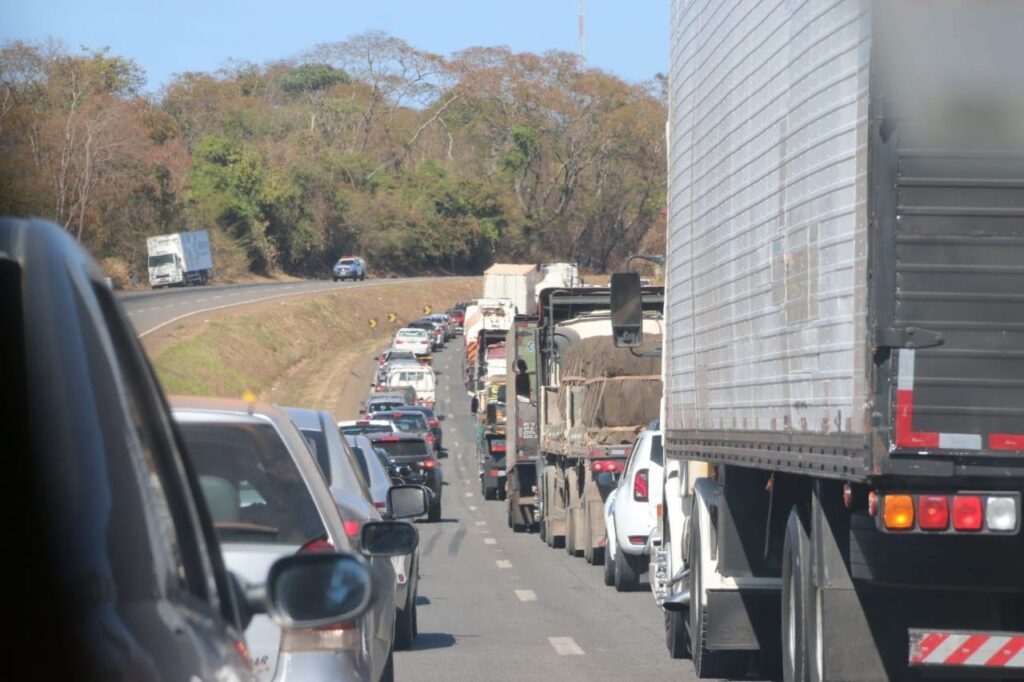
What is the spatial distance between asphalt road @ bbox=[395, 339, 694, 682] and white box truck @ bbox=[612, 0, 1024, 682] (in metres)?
2.68

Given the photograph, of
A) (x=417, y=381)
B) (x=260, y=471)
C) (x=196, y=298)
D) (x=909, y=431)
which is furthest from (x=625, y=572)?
(x=196, y=298)

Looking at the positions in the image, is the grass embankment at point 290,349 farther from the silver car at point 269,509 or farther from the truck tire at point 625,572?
the silver car at point 269,509

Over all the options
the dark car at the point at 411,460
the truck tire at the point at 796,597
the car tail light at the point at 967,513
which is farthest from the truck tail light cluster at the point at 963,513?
the dark car at the point at 411,460

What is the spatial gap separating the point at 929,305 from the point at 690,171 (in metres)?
4.69

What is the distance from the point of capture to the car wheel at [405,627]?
11719mm

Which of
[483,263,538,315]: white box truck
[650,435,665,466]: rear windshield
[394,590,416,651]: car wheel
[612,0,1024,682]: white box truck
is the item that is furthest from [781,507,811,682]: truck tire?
[483,263,538,315]: white box truck

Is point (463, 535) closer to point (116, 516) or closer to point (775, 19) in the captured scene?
point (775, 19)

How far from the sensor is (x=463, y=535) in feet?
83.7

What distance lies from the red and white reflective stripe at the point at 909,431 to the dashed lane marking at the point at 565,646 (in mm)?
5653

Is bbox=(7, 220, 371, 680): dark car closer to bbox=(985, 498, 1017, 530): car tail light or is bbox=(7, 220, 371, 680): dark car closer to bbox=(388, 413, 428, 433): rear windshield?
bbox=(985, 498, 1017, 530): car tail light

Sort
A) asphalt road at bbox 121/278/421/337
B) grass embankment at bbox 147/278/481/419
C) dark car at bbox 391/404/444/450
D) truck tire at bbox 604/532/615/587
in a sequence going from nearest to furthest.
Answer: truck tire at bbox 604/532/615/587 < dark car at bbox 391/404/444/450 < grass embankment at bbox 147/278/481/419 < asphalt road at bbox 121/278/421/337

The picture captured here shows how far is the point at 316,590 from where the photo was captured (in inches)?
126

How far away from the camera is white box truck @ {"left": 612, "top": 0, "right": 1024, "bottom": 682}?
636cm

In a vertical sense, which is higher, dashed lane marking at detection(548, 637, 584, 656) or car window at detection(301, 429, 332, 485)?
car window at detection(301, 429, 332, 485)
